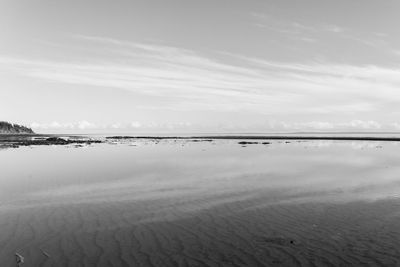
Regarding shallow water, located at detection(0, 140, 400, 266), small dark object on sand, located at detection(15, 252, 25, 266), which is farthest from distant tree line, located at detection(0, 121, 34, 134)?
small dark object on sand, located at detection(15, 252, 25, 266)

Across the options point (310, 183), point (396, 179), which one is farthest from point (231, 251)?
point (396, 179)

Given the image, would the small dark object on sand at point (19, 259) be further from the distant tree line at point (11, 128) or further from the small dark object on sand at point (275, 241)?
the distant tree line at point (11, 128)

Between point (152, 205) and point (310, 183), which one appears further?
point (310, 183)

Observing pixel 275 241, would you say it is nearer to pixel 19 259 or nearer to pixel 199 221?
pixel 199 221

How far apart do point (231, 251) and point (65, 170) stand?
59.2ft

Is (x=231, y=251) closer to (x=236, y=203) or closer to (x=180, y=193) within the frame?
(x=236, y=203)

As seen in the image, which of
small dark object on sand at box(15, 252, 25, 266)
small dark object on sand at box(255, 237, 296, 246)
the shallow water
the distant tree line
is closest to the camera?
small dark object on sand at box(15, 252, 25, 266)

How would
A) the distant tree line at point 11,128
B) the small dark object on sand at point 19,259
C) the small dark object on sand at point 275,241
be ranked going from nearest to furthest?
the small dark object on sand at point 19,259 < the small dark object on sand at point 275,241 < the distant tree line at point 11,128

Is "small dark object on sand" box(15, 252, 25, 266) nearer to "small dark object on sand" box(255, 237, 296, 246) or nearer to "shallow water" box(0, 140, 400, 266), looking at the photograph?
"shallow water" box(0, 140, 400, 266)

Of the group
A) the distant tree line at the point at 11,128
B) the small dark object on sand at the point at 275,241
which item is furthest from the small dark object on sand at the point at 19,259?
the distant tree line at the point at 11,128

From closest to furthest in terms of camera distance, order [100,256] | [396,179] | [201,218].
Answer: [100,256] < [201,218] < [396,179]

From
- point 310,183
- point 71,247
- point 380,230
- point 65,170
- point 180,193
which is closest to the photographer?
point 71,247

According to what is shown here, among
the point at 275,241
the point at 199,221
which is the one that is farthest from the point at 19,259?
the point at 275,241

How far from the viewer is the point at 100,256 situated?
7.54 metres
